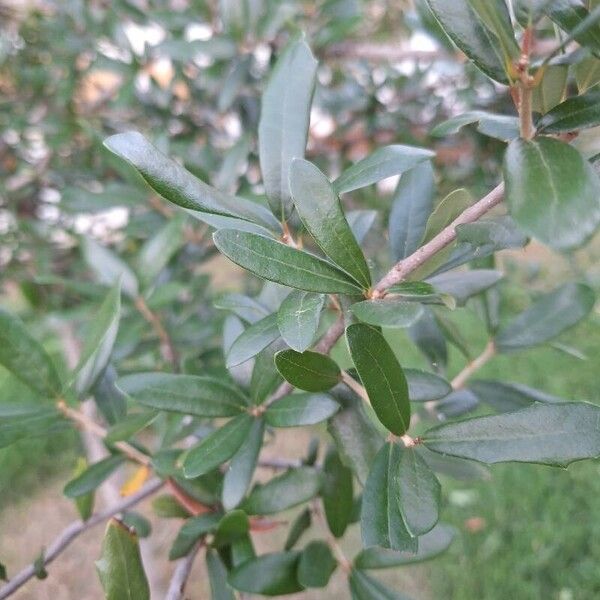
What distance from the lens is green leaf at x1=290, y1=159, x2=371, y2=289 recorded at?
1.22ft

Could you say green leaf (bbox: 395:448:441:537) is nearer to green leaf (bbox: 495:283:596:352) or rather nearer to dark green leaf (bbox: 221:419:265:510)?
dark green leaf (bbox: 221:419:265:510)

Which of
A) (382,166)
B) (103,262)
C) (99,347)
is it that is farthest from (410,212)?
(103,262)

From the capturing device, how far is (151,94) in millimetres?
1222

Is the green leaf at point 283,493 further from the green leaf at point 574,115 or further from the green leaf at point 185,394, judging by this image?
the green leaf at point 574,115

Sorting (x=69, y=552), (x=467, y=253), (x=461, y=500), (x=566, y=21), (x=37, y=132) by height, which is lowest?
(x=69, y=552)

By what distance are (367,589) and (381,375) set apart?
313 mm

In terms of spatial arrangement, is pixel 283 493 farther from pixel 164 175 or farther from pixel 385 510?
pixel 164 175

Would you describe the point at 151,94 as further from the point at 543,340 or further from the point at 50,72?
the point at 543,340

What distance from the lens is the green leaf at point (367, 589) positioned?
1.92ft

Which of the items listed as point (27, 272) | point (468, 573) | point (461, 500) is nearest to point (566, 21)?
point (27, 272)

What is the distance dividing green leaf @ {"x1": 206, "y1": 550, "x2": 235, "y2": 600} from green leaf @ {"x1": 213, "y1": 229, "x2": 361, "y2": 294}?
13.0 inches

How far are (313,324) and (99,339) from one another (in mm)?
221

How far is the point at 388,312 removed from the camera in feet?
1.14

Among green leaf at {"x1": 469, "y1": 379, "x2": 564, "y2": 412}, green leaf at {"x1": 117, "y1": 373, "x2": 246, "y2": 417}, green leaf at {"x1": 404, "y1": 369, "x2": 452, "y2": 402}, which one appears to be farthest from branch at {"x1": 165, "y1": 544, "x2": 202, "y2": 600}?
green leaf at {"x1": 469, "y1": 379, "x2": 564, "y2": 412}
